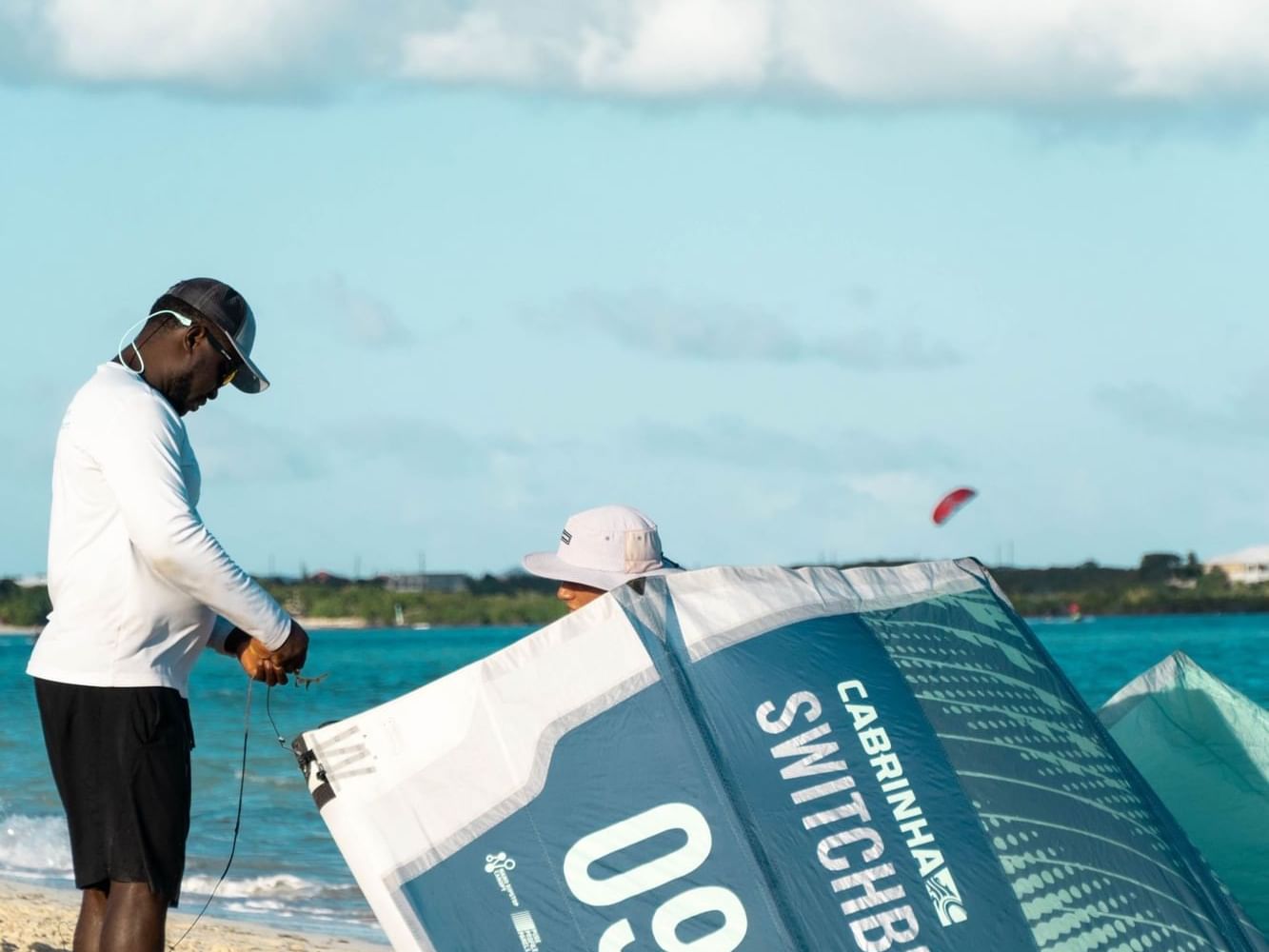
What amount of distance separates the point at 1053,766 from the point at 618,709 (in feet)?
3.28

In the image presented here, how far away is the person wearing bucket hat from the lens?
4023mm

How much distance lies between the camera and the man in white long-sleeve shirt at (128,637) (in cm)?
323

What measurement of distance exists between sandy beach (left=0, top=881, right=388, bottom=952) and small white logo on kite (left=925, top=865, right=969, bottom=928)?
326 centimetres

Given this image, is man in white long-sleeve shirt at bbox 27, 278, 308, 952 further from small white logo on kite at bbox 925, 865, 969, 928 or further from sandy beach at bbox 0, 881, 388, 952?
sandy beach at bbox 0, 881, 388, 952

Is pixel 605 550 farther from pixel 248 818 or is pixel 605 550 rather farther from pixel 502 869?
pixel 248 818

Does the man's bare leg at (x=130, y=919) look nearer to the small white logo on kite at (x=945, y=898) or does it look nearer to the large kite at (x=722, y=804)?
the large kite at (x=722, y=804)

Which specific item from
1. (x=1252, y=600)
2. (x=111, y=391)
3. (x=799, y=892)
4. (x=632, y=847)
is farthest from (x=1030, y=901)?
(x=1252, y=600)

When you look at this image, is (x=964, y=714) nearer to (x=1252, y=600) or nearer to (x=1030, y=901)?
(x=1030, y=901)

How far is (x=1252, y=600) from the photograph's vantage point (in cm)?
9594

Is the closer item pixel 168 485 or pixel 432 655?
pixel 168 485

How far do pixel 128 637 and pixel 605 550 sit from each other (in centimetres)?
115

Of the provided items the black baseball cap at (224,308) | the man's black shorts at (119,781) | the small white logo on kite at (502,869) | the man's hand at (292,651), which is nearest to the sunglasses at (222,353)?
the black baseball cap at (224,308)

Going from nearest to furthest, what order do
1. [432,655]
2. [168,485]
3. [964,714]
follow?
[168,485], [964,714], [432,655]

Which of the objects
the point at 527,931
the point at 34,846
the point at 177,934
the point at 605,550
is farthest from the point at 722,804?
the point at 34,846
